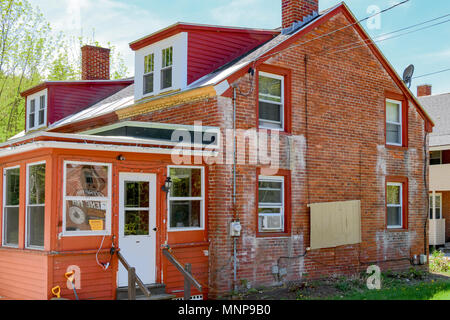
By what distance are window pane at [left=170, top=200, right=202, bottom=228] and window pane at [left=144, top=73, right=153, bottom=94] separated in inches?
194

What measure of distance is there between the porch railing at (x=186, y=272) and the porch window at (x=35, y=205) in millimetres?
2559

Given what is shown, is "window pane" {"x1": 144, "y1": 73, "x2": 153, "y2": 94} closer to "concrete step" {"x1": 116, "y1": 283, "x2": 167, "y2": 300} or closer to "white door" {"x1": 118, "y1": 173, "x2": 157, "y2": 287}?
"white door" {"x1": 118, "y1": 173, "x2": 157, "y2": 287}

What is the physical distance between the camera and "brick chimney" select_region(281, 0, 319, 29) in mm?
15406

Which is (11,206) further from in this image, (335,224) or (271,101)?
(335,224)

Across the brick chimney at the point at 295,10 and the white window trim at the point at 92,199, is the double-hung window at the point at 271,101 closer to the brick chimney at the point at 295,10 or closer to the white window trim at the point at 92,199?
the brick chimney at the point at 295,10

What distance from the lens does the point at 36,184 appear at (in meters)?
11.1

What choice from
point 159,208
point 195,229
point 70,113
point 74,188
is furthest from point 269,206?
point 70,113

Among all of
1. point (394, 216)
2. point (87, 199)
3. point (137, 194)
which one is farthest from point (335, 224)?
point (87, 199)

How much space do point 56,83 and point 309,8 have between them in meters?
11.0

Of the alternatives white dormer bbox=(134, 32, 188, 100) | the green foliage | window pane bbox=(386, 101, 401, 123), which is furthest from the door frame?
the green foliage

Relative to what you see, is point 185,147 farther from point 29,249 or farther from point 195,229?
point 29,249

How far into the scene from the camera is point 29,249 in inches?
427

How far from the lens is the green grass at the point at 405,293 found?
11.6 m

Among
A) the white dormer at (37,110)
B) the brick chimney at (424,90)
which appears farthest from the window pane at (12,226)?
the brick chimney at (424,90)
